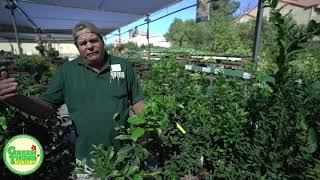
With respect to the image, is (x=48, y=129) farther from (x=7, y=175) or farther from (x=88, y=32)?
(x=88, y=32)

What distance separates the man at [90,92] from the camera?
211 cm

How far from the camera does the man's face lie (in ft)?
6.93

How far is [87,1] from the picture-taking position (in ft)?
39.4

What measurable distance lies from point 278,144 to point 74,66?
1.66 meters

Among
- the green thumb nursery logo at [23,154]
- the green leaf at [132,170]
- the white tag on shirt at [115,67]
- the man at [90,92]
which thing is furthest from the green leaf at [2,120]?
the green leaf at [132,170]

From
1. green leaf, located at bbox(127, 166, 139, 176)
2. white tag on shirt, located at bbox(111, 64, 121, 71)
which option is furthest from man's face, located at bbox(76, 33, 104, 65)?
green leaf, located at bbox(127, 166, 139, 176)

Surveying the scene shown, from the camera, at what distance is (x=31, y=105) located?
1900mm

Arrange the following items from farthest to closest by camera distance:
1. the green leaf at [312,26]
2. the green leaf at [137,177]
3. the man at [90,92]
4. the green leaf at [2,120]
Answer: the green leaf at [2,120] < the man at [90,92] < the green leaf at [312,26] < the green leaf at [137,177]

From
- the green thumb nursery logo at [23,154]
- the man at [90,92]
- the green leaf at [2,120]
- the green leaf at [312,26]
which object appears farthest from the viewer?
the green leaf at [2,120]

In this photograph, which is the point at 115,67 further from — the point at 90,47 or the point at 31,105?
the point at 31,105

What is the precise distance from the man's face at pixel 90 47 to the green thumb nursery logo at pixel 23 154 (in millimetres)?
725

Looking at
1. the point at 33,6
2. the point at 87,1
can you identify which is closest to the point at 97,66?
the point at 87,1

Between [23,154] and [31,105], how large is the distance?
1.10 feet

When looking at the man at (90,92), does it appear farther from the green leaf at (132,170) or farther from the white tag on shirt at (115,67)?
the green leaf at (132,170)
